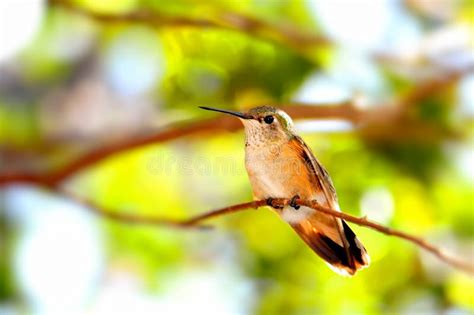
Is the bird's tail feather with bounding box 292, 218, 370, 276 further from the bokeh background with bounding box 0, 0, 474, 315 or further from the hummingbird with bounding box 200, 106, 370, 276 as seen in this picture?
the bokeh background with bounding box 0, 0, 474, 315

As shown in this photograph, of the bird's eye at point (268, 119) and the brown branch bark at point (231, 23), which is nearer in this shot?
the bird's eye at point (268, 119)

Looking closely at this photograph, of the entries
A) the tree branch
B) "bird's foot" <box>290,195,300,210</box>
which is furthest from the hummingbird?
the tree branch

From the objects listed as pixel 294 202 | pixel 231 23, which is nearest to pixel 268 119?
pixel 294 202

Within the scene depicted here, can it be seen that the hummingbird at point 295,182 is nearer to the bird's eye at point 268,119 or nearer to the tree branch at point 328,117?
the bird's eye at point 268,119

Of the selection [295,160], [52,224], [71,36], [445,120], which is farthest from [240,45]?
[295,160]

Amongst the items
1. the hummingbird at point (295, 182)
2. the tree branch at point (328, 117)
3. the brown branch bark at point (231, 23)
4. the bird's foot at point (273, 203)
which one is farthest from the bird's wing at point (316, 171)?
the brown branch bark at point (231, 23)

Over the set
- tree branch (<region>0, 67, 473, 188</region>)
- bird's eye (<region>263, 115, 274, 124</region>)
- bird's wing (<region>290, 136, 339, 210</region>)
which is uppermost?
tree branch (<region>0, 67, 473, 188</region>)

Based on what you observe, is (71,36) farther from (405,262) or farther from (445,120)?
(405,262)
